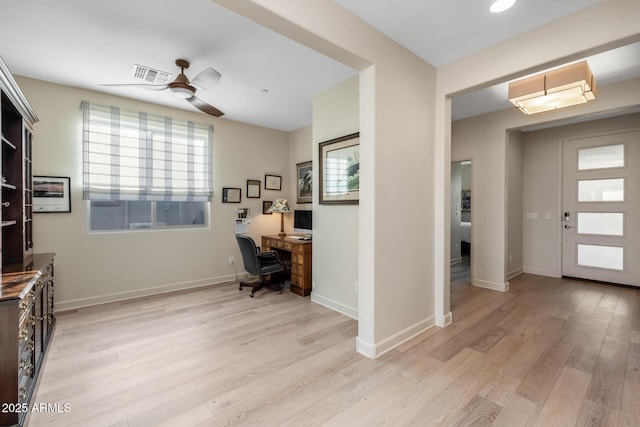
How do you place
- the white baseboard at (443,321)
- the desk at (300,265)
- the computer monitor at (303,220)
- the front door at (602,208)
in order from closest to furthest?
the white baseboard at (443,321) < the desk at (300,265) < the front door at (602,208) < the computer monitor at (303,220)

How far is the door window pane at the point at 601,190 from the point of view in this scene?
4.23 meters

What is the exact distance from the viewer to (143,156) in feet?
12.8

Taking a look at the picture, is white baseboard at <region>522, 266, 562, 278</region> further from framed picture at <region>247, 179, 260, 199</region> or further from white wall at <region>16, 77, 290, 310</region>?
framed picture at <region>247, 179, 260, 199</region>

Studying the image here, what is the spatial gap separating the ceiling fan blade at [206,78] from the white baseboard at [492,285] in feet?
14.7

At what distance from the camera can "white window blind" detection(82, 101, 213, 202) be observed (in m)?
3.54

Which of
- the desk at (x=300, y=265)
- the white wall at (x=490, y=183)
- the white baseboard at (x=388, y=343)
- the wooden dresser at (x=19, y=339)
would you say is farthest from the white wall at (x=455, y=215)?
the wooden dresser at (x=19, y=339)

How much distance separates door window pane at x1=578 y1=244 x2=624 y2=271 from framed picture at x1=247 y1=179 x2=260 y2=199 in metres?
5.43

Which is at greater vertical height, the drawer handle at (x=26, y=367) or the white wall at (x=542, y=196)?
the white wall at (x=542, y=196)

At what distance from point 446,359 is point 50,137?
4.72 metres

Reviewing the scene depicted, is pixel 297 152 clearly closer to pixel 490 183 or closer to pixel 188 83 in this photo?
pixel 188 83

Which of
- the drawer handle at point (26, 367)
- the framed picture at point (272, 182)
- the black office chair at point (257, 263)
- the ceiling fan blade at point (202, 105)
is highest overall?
the ceiling fan blade at point (202, 105)

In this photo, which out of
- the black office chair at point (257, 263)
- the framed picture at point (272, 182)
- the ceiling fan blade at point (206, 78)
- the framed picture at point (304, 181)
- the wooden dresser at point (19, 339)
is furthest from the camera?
the framed picture at point (272, 182)

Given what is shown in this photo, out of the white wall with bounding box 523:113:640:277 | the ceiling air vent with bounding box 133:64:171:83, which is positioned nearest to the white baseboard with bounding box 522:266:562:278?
the white wall with bounding box 523:113:640:277

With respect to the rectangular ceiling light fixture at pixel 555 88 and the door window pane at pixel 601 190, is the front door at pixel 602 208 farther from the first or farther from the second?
the rectangular ceiling light fixture at pixel 555 88
